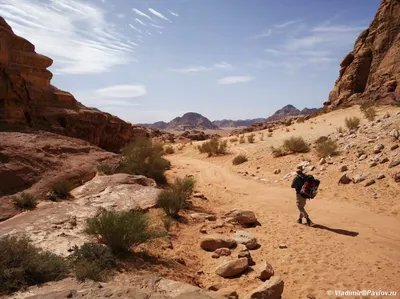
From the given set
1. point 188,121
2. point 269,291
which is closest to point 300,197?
point 269,291

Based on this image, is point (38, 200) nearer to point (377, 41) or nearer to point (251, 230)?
point (251, 230)

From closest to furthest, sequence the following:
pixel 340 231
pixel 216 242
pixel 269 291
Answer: pixel 269 291 < pixel 216 242 < pixel 340 231

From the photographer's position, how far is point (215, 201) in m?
10.2

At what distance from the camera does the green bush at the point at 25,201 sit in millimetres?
6562

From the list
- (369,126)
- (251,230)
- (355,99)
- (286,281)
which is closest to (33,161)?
(251,230)

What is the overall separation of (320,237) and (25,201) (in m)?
6.77

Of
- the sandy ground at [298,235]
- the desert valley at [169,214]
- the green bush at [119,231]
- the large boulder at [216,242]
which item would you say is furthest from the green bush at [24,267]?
the large boulder at [216,242]

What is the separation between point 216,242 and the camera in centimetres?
595

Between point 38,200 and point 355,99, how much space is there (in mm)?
31095

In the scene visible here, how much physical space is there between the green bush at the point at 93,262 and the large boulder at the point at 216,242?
85.5 inches

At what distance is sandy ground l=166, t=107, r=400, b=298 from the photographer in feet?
15.5

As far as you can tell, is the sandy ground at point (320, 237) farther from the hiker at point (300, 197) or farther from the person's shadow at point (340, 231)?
the hiker at point (300, 197)

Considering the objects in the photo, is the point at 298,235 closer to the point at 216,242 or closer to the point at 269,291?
the point at 216,242

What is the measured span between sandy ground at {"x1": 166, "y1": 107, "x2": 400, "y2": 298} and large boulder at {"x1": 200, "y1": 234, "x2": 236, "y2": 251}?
0.17 metres
